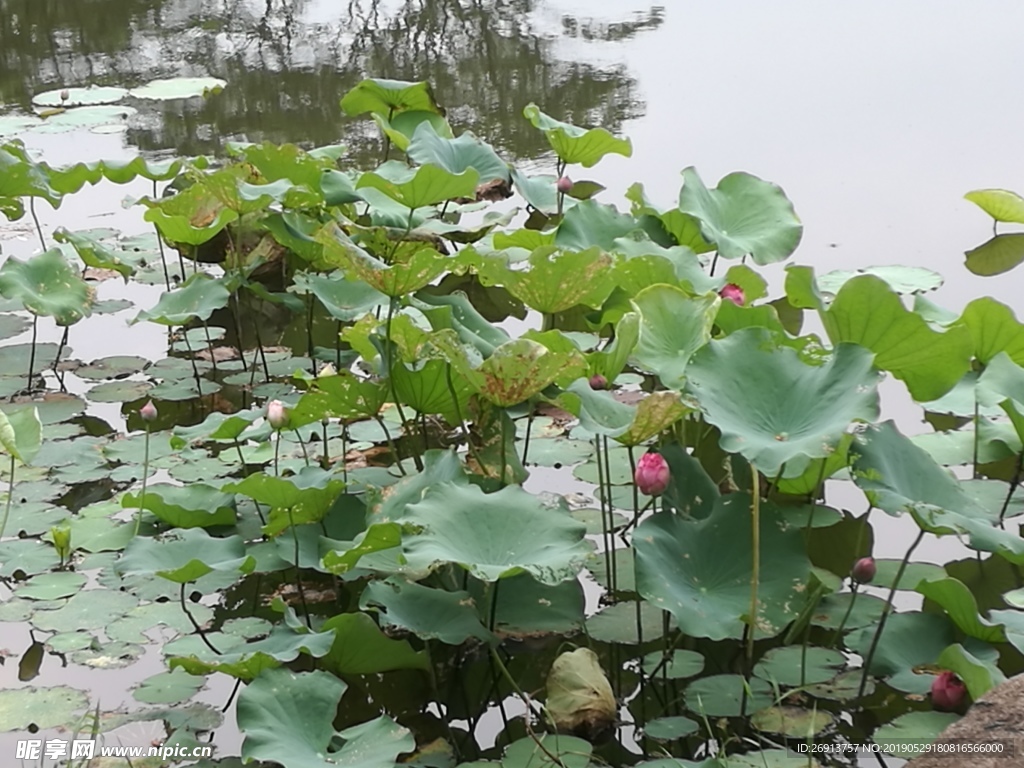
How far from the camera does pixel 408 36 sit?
5.64 m

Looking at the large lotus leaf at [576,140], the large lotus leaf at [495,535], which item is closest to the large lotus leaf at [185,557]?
the large lotus leaf at [495,535]

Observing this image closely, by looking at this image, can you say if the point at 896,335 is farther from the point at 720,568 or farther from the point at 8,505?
the point at 8,505

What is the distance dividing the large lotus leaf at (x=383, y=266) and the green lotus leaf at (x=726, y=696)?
0.71m

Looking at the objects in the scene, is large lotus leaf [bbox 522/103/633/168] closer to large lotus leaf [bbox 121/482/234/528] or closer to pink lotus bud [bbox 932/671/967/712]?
large lotus leaf [bbox 121/482/234/528]

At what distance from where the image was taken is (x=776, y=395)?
153 centimetres

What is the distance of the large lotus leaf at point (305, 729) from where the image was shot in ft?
4.41

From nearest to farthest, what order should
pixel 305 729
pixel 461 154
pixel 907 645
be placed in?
1. pixel 305 729
2. pixel 907 645
3. pixel 461 154

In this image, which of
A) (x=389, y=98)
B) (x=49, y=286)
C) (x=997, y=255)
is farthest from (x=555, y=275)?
(x=389, y=98)

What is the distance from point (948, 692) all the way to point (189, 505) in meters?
1.22

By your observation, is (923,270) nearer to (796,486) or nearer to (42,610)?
(796,486)

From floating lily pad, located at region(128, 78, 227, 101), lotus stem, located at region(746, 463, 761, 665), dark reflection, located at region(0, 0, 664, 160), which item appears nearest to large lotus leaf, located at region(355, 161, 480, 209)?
lotus stem, located at region(746, 463, 761, 665)

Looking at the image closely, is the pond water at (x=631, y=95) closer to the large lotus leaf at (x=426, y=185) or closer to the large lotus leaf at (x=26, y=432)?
the large lotus leaf at (x=26, y=432)

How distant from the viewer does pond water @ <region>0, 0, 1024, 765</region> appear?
319 centimetres

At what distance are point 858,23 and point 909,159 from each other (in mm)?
1964
